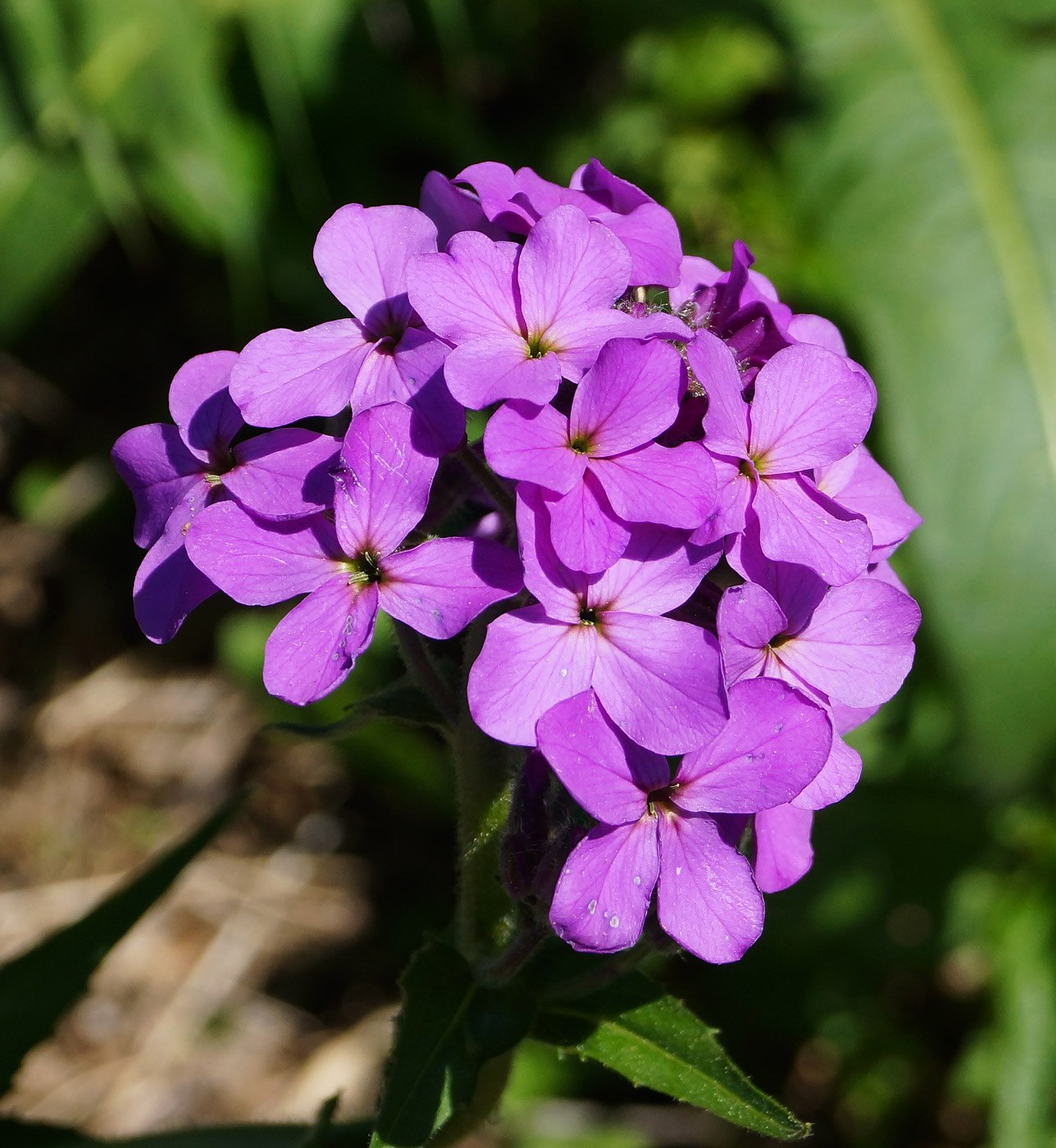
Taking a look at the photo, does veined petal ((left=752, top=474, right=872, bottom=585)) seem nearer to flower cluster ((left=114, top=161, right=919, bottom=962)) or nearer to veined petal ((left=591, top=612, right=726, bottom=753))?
flower cluster ((left=114, top=161, right=919, bottom=962))

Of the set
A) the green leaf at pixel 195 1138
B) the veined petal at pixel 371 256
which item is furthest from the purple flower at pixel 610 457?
the green leaf at pixel 195 1138

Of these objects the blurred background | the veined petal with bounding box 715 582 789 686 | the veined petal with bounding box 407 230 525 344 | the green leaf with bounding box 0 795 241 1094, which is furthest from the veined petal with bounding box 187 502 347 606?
the blurred background

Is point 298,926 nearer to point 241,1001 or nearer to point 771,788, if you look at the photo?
point 241,1001

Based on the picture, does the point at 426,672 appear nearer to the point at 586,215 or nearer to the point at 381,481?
the point at 381,481

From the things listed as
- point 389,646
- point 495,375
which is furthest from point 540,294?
point 389,646

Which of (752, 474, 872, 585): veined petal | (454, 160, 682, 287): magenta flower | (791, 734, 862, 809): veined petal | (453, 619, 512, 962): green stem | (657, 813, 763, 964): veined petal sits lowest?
(453, 619, 512, 962): green stem

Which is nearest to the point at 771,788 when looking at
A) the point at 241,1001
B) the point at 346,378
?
the point at 346,378
